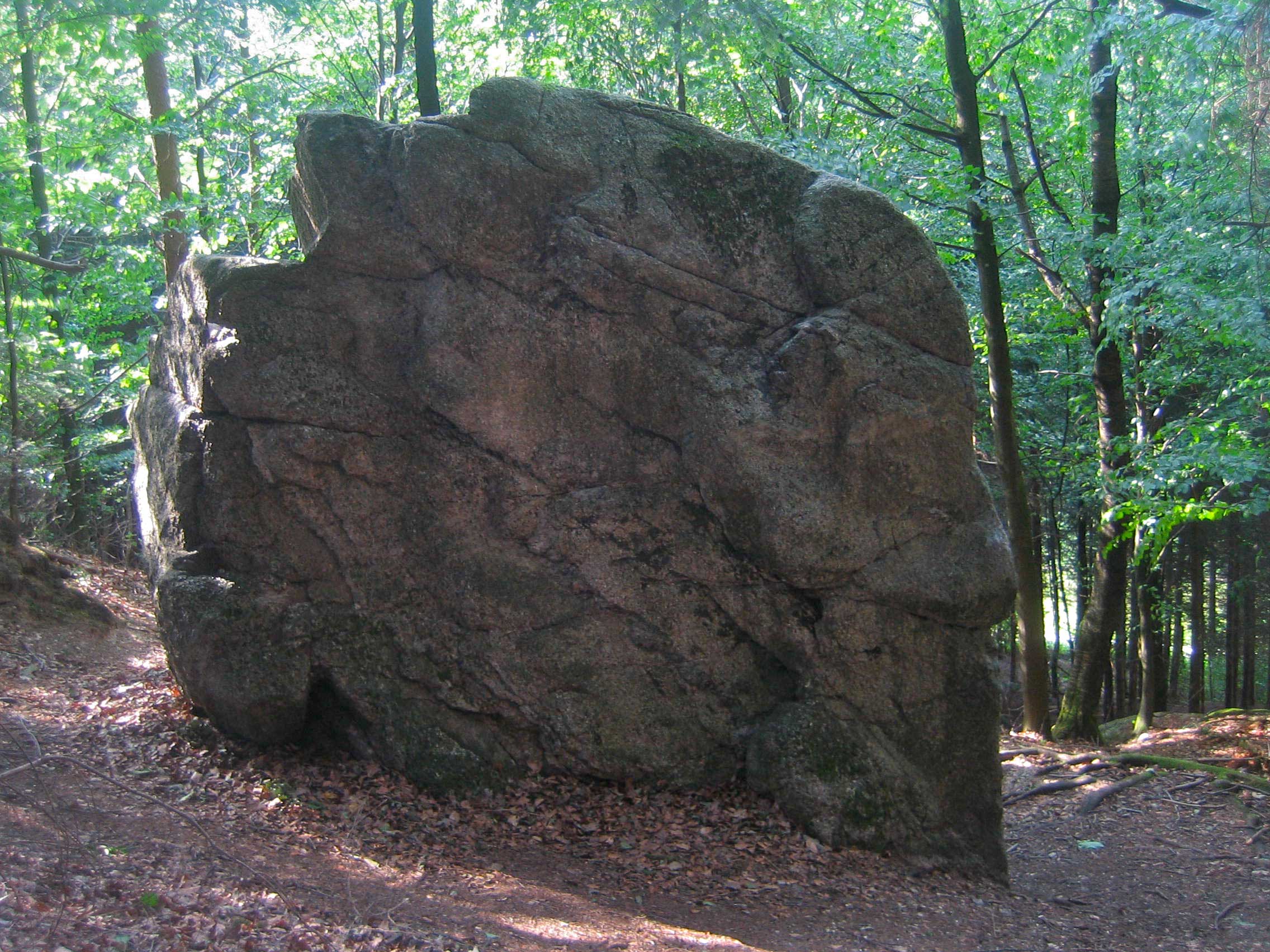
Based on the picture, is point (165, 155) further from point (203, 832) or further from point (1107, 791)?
point (1107, 791)

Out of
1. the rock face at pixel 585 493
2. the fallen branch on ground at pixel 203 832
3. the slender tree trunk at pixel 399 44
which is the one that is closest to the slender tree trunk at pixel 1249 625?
the rock face at pixel 585 493

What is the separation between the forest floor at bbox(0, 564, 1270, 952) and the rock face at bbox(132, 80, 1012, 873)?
0.33 metres

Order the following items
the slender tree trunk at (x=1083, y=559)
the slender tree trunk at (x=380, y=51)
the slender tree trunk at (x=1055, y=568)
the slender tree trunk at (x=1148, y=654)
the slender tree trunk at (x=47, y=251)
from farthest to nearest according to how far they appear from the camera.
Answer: the slender tree trunk at (x=1055, y=568)
the slender tree trunk at (x=1083, y=559)
the slender tree trunk at (x=380, y=51)
the slender tree trunk at (x=1148, y=654)
the slender tree trunk at (x=47, y=251)

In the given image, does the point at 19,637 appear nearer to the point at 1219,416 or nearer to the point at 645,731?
the point at 645,731

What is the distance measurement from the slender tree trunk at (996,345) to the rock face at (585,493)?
4982 mm

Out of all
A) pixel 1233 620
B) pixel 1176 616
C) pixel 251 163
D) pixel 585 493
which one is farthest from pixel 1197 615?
pixel 251 163

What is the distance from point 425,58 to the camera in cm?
1016

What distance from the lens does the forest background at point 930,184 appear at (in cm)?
887

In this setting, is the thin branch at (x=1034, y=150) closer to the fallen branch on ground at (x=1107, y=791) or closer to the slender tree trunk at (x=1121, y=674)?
the fallen branch on ground at (x=1107, y=791)

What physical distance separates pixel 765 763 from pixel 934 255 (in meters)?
3.97

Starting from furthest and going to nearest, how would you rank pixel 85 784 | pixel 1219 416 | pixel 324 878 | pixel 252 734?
pixel 1219 416 < pixel 252 734 < pixel 85 784 < pixel 324 878

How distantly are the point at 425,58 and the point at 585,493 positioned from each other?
231 inches

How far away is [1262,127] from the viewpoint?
6.33m

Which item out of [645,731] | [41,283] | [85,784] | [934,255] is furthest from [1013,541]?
[41,283]
